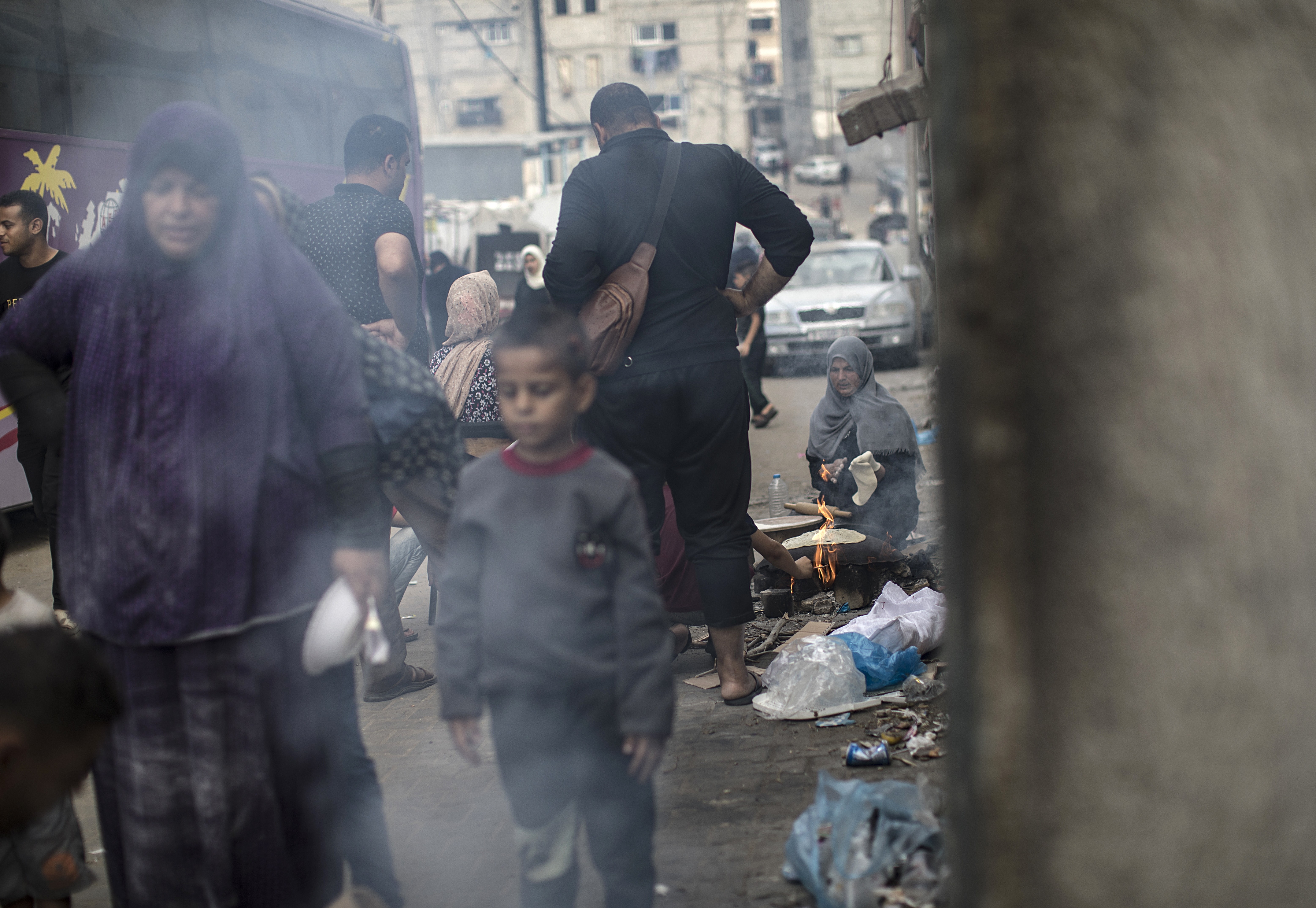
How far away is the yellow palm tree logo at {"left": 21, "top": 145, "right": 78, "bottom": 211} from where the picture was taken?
302 inches

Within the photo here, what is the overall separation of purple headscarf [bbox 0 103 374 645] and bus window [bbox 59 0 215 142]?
6.22m

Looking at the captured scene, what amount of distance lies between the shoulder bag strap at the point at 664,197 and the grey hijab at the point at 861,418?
83.3 inches

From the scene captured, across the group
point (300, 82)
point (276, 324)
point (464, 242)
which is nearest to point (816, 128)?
point (464, 242)

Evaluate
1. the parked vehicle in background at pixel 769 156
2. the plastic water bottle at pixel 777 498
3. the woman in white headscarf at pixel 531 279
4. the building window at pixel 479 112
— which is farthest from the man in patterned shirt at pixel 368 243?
the parked vehicle in background at pixel 769 156

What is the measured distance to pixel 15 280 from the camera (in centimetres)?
524

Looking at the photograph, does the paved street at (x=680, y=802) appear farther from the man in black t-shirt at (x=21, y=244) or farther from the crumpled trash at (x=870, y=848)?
the man in black t-shirt at (x=21, y=244)

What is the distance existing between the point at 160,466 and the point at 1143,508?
178cm

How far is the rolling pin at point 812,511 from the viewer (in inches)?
240

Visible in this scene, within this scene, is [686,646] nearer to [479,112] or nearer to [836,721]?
[836,721]

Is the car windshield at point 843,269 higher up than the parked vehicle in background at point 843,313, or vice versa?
the car windshield at point 843,269

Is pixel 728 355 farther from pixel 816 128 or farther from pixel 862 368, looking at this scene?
pixel 816 128

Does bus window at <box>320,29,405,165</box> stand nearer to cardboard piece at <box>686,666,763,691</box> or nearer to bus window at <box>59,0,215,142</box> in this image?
bus window at <box>59,0,215,142</box>

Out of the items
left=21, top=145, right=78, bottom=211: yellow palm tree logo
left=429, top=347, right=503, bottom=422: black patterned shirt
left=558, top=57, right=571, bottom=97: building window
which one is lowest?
left=429, top=347, right=503, bottom=422: black patterned shirt

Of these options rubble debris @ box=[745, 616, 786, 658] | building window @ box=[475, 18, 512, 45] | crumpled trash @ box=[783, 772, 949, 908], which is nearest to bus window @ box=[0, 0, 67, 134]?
rubble debris @ box=[745, 616, 786, 658]
